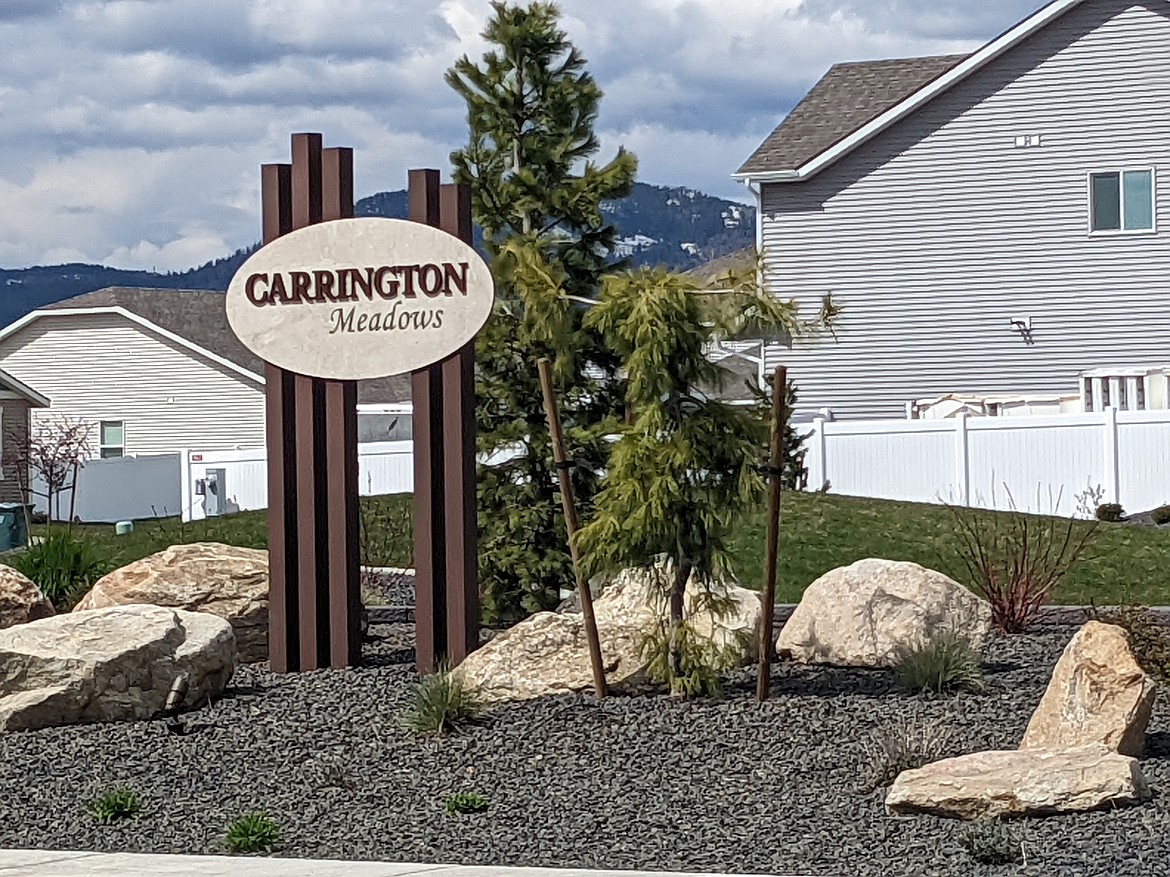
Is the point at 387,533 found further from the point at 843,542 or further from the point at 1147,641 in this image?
the point at 1147,641

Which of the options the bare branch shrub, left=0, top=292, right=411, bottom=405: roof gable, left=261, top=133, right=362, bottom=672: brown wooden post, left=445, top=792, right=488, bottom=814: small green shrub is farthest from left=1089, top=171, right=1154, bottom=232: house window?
left=445, top=792, right=488, bottom=814: small green shrub

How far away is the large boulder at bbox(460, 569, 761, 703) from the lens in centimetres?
1056

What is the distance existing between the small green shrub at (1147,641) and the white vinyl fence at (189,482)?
39.6 ft

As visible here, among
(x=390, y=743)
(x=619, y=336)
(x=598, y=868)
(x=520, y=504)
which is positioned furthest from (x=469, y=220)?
(x=598, y=868)

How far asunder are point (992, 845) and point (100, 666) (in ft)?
17.4

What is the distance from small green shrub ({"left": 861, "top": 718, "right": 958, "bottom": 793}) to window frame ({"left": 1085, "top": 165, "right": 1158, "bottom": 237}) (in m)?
23.2

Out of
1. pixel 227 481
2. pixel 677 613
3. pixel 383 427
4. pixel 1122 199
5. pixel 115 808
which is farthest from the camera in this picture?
pixel 383 427

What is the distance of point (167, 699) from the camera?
10.4 m

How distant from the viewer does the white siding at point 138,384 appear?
153ft

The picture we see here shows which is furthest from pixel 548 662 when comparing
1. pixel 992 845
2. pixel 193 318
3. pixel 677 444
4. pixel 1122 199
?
pixel 193 318

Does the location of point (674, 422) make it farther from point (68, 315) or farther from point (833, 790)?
point (68, 315)

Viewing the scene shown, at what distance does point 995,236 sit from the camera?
3147 cm

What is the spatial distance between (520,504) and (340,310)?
2.42 metres

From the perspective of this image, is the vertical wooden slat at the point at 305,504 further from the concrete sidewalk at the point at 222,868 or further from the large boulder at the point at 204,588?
the concrete sidewalk at the point at 222,868
